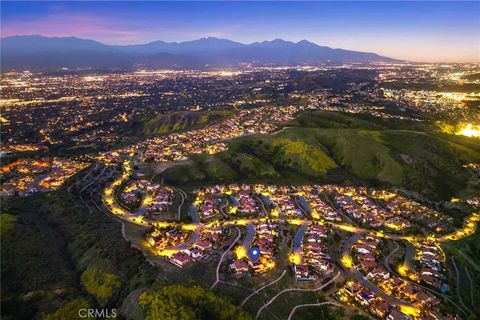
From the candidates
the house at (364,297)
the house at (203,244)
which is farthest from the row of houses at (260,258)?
the house at (364,297)

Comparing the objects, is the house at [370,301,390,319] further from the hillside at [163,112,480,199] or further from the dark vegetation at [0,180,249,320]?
the hillside at [163,112,480,199]

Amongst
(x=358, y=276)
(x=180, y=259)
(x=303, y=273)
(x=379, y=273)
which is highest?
(x=180, y=259)

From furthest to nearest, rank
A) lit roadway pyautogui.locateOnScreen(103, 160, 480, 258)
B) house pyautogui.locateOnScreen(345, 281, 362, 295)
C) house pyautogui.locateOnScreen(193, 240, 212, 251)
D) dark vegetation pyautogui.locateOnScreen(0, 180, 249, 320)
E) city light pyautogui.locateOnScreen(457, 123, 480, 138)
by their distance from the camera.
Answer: city light pyautogui.locateOnScreen(457, 123, 480, 138)
lit roadway pyautogui.locateOnScreen(103, 160, 480, 258)
house pyautogui.locateOnScreen(193, 240, 212, 251)
house pyautogui.locateOnScreen(345, 281, 362, 295)
dark vegetation pyautogui.locateOnScreen(0, 180, 249, 320)

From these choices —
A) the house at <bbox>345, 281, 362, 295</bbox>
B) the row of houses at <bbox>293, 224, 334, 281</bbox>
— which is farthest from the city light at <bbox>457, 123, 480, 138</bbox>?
the house at <bbox>345, 281, 362, 295</bbox>

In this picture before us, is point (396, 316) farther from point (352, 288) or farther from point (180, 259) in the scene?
point (180, 259)

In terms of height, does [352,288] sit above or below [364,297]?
above

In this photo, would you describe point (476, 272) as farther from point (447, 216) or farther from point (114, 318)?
point (114, 318)

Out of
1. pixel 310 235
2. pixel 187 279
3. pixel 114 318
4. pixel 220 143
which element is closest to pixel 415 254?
pixel 310 235

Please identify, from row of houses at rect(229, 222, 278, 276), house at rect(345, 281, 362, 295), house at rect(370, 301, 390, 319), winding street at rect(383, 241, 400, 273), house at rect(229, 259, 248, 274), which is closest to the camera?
house at rect(370, 301, 390, 319)

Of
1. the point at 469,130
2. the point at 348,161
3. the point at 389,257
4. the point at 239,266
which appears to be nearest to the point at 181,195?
the point at 239,266
